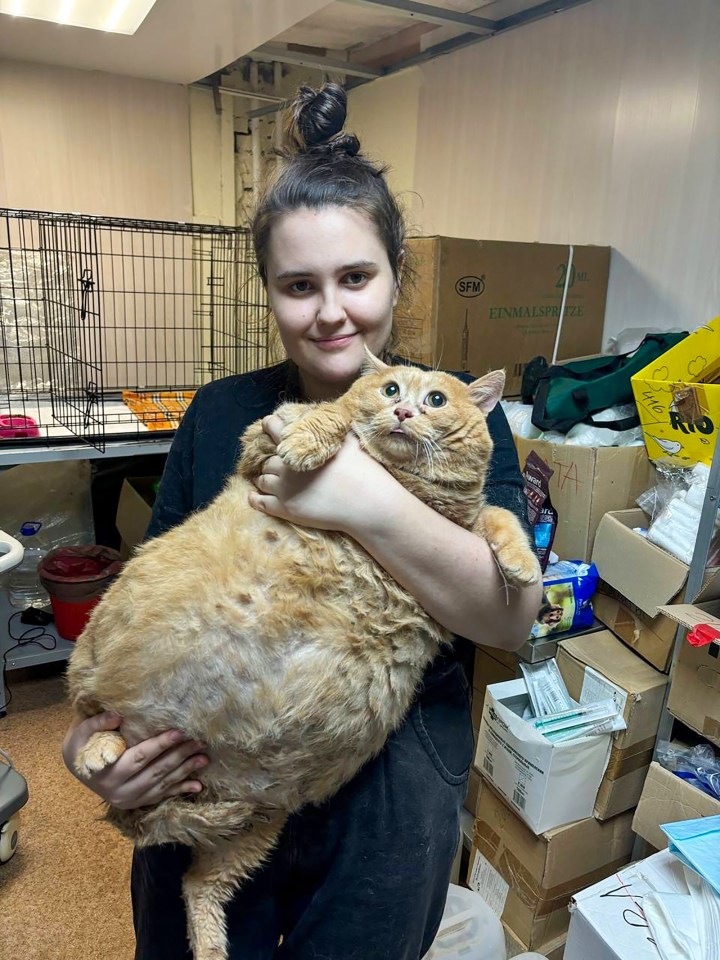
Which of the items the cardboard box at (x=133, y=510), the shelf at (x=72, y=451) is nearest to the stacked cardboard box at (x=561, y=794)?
the shelf at (x=72, y=451)

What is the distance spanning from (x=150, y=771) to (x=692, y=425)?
1750mm

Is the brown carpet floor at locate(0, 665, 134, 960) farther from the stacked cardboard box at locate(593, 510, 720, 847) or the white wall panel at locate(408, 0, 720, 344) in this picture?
the white wall panel at locate(408, 0, 720, 344)

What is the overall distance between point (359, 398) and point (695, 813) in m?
1.41

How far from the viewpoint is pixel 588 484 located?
2131 mm

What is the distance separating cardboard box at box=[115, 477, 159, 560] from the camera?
356 cm

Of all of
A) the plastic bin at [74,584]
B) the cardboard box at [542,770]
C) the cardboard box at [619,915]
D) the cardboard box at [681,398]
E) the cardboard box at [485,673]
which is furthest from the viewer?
the plastic bin at [74,584]

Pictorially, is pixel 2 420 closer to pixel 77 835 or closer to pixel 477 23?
pixel 77 835

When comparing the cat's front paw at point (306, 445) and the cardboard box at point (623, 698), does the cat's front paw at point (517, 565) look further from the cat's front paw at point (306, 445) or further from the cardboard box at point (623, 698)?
the cardboard box at point (623, 698)

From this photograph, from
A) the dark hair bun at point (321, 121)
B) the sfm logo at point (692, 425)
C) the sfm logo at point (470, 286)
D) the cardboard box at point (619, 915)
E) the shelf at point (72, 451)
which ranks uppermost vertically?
the dark hair bun at point (321, 121)

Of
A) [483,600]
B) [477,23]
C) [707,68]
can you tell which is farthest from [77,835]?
[477,23]

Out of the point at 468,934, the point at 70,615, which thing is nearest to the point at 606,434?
the point at 468,934

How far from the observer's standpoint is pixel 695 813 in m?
1.66

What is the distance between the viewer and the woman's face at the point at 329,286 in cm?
106

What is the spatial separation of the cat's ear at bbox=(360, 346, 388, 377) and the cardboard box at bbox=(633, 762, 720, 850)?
4.49 feet
